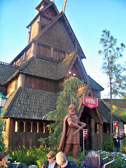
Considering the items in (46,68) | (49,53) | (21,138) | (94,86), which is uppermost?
(49,53)

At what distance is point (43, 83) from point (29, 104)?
10.4ft

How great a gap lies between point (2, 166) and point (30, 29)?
21.5m

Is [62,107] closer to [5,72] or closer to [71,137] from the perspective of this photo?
[71,137]

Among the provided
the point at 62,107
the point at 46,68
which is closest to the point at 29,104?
the point at 62,107

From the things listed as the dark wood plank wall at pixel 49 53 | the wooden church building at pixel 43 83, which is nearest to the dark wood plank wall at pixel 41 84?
the wooden church building at pixel 43 83

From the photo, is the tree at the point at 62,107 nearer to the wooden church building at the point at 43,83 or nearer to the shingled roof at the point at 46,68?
the wooden church building at the point at 43,83

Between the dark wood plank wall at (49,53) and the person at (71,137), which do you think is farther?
the dark wood plank wall at (49,53)

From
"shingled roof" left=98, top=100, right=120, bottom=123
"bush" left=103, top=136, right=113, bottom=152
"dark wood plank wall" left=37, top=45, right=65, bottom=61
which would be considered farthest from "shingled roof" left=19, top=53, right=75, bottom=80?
"bush" left=103, top=136, right=113, bottom=152

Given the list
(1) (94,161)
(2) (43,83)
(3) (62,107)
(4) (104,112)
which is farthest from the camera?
(4) (104,112)

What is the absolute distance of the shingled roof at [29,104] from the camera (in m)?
13.0

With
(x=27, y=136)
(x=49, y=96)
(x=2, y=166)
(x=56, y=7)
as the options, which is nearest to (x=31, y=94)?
(x=49, y=96)

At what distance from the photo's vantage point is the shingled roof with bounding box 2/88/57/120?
13043mm

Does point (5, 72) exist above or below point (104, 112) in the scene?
above

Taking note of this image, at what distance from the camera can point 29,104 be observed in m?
14.3
